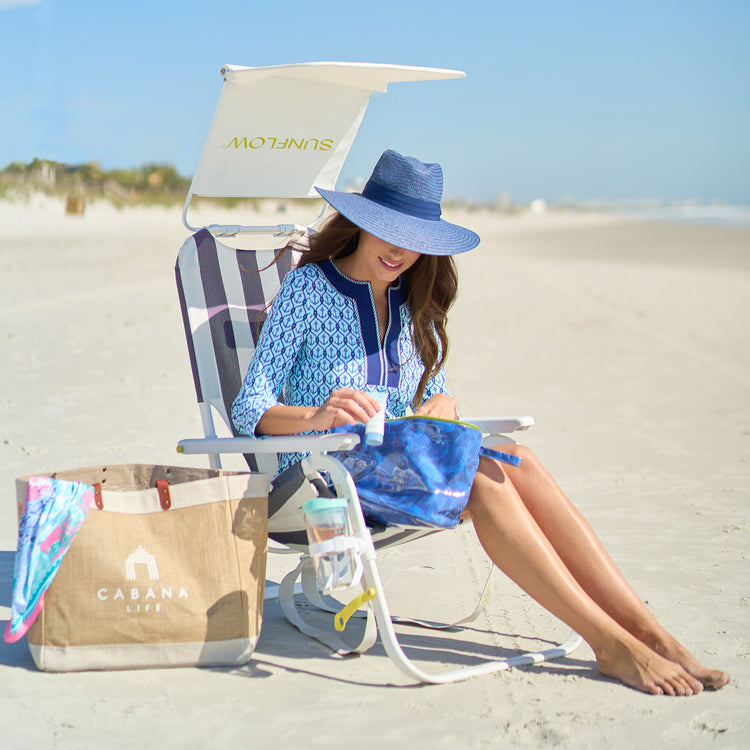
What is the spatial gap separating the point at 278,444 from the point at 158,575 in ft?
1.35

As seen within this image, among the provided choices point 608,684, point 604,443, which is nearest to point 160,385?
point 604,443

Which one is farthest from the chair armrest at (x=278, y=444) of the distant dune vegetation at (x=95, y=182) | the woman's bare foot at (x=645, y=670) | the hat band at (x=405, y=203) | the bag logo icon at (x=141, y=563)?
the distant dune vegetation at (x=95, y=182)

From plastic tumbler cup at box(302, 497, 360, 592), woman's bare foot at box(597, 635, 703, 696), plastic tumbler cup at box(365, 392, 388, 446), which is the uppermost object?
plastic tumbler cup at box(365, 392, 388, 446)

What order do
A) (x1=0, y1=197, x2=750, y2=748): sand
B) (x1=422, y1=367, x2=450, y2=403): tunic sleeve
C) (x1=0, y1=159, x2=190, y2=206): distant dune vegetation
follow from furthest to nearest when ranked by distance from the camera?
(x1=0, y1=159, x2=190, y2=206): distant dune vegetation
(x1=422, y1=367, x2=450, y2=403): tunic sleeve
(x1=0, y1=197, x2=750, y2=748): sand

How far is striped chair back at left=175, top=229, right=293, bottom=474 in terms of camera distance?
3.13 meters

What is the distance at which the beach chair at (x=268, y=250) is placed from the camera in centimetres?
269

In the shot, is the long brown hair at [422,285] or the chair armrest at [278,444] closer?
the chair armrest at [278,444]

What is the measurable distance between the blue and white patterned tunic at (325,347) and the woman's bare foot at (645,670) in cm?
88

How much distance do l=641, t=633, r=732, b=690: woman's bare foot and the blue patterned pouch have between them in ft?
1.83

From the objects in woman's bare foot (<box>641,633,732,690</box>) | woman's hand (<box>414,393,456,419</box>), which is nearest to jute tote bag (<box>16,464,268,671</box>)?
woman's hand (<box>414,393,456,419</box>)

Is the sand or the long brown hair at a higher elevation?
the long brown hair

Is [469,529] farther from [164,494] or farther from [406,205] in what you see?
[164,494]

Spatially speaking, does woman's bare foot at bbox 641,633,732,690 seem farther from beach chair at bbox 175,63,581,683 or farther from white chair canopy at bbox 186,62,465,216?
white chair canopy at bbox 186,62,465,216

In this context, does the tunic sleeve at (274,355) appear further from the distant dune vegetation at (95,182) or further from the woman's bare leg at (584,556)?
the distant dune vegetation at (95,182)
